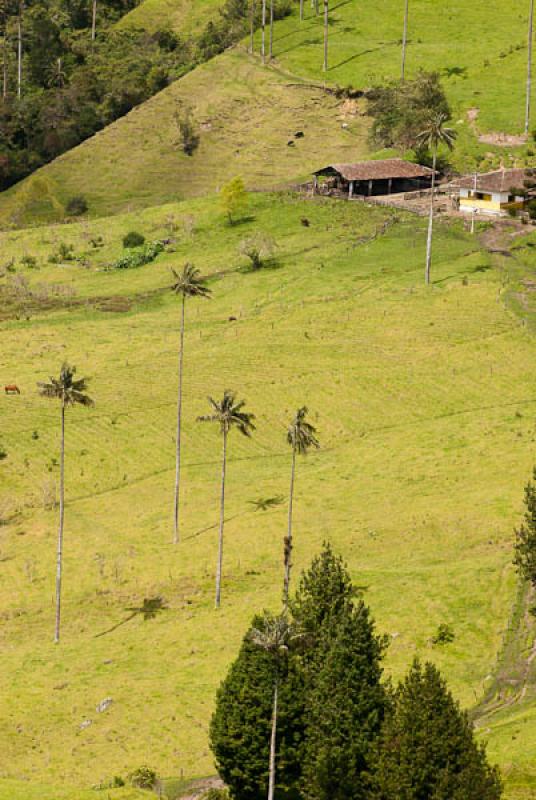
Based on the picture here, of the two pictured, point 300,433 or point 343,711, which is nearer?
point 343,711

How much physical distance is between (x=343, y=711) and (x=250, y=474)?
49628 millimetres

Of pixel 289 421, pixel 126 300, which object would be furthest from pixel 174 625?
pixel 126 300

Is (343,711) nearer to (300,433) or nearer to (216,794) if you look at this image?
(216,794)

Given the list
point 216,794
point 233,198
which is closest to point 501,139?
point 233,198

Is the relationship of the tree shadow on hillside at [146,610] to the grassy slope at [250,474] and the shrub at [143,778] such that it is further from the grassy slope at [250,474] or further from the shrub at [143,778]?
the shrub at [143,778]

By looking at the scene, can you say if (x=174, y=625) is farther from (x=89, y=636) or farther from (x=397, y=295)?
(x=397, y=295)

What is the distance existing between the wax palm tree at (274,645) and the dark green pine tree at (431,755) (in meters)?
4.68

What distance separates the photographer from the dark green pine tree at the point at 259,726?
2645 inches

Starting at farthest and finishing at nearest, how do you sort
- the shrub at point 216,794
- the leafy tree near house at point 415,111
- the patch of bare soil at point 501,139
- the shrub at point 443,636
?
the patch of bare soil at point 501,139 < the leafy tree near house at point 415,111 < the shrub at point 443,636 < the shrub at point 216,794

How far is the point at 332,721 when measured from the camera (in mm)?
65188

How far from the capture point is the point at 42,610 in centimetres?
9612

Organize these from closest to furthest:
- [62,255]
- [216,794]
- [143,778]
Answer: [216,794], [143,778], [62,255]

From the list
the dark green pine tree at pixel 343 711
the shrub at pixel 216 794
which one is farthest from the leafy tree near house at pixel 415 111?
the shrub at pixel 216 794

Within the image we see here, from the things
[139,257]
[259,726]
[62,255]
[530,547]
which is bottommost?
[62,255]
